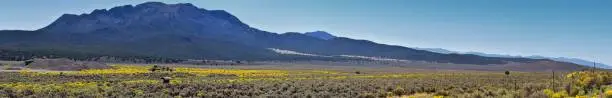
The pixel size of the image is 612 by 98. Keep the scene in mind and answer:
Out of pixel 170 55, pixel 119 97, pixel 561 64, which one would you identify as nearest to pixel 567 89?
pixel 119 97

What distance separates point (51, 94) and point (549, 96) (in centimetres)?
1892

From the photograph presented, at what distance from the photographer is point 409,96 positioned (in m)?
30.1

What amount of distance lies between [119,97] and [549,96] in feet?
50.6

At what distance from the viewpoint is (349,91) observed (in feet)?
105

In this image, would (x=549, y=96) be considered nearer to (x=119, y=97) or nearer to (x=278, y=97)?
(x=278, y=97)

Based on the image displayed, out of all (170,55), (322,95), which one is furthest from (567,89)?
(170,55)

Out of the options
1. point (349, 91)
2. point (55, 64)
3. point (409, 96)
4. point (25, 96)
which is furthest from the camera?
point (55, 64)

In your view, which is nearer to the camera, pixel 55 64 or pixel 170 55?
pixel 55 64

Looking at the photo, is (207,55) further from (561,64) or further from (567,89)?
→ (567,89)

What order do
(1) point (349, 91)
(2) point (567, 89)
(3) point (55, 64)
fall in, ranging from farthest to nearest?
1. (3) point (55, 64)
2. (1) point (349, 91)
3. (2) point (567, 89)

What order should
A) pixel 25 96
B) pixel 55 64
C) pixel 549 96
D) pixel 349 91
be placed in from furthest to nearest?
pixel 55 64, pixel 349 91, pixel 25 96, pixel 549 96

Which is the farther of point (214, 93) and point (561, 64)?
point (561, 64)

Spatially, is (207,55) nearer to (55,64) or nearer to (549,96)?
(55,64)

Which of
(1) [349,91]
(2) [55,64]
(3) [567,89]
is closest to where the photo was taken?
(3) [567,89]
